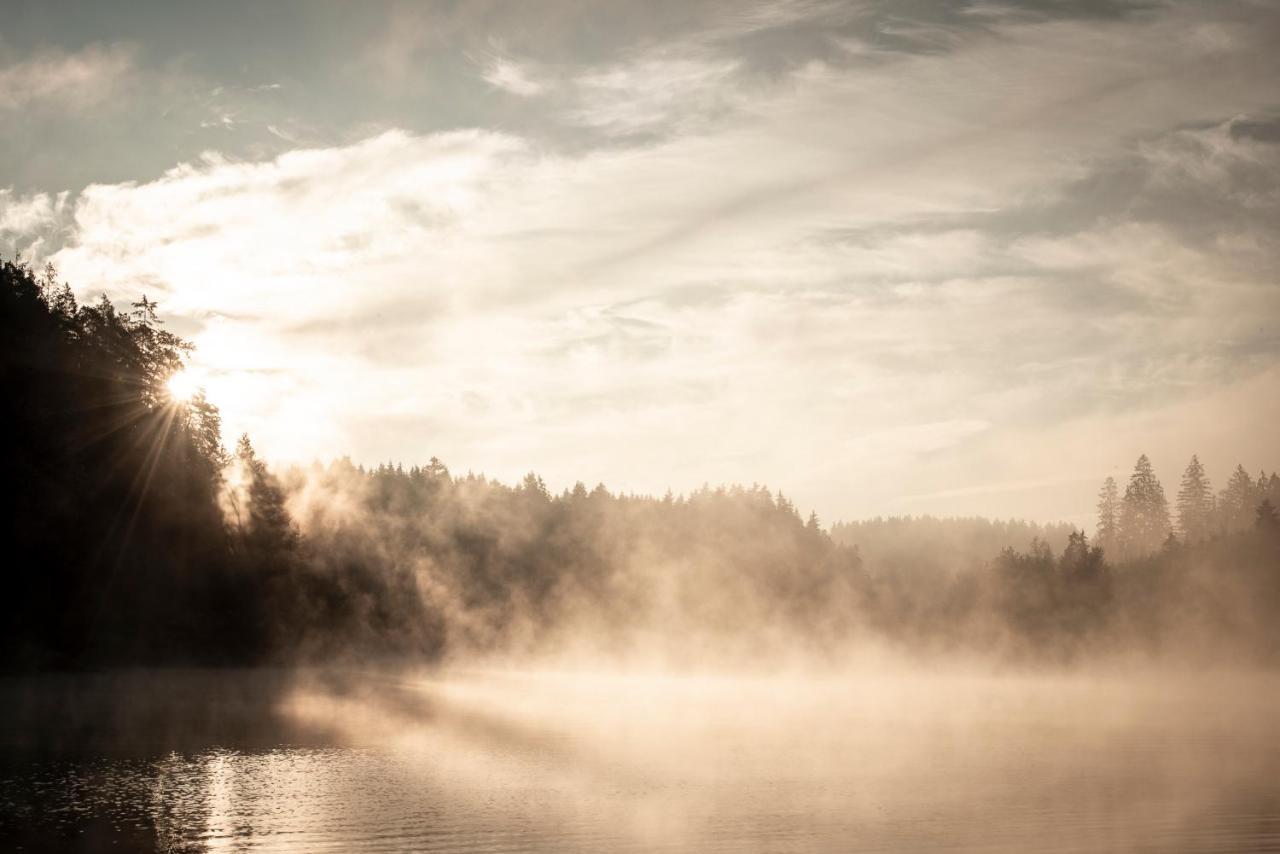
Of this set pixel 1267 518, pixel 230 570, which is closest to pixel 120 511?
pixel 230 570

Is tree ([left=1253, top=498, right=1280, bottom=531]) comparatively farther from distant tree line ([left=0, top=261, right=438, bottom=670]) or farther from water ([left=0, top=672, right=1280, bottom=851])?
distant tree line ([left=0, top=261, right=438, bottom=670])

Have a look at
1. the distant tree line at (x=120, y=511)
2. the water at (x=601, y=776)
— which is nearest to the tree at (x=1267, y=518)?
the water at (x=601, y=776)

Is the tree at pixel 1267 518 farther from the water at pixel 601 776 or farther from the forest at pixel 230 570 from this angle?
the water at pixel 601 776

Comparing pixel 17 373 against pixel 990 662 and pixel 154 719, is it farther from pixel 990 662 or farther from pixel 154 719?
pixel 990 662

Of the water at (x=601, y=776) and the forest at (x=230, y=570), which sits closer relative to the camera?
the water at (x=601, y=776)

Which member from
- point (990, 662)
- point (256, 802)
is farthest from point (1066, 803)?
point (990, 662)

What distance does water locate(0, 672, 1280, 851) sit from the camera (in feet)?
103

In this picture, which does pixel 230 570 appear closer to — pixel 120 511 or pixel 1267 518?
pixel 120 511

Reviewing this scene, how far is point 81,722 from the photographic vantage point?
174 ft

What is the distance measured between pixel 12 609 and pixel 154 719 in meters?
29.6

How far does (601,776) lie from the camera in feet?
143

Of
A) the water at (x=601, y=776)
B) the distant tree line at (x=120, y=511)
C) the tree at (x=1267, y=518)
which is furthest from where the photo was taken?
the tree at (x=1267, y=518)

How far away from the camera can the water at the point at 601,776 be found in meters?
31.5

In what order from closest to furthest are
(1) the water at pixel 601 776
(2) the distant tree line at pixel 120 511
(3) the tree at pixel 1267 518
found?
(1) the water at pixel 601 776 → (2) the distant tree line at pixel 120 511 → (3) the tree at pixel 1267 518
